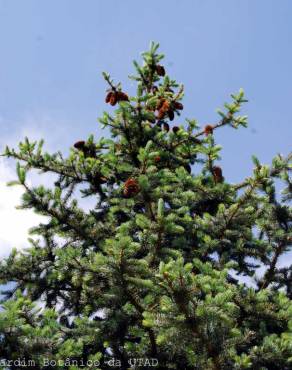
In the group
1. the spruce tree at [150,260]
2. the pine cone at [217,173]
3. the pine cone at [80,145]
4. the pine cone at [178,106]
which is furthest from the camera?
the pine cone at [178,106]

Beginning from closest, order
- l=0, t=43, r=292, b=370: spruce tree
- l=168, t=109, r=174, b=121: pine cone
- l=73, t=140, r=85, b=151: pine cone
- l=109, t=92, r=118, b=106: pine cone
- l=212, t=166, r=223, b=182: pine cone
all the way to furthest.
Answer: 1. l=0, t=43, r=292, b=370: spruce tree
2. l=212, t=166, r=223, b=182: pine cone
3. l=73, t=140, r=85, b=151: pine cone
4. l=109, t=92, r=118, b=106: pine cone
5. l=168, t=109, r=174, b=121: pine cone

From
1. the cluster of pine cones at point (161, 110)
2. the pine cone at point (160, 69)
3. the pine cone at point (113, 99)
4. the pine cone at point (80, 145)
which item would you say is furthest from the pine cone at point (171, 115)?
the pine cone at point (80, 145)

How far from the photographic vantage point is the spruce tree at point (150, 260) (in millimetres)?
5211

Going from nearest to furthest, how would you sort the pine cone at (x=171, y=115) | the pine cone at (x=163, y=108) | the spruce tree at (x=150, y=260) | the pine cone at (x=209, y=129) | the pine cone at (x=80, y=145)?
the spruce tree at (x=150, y=260), the pine cone at (x=80, y=145), the pine cone at (x=209, y=129), the pine cone at (x=163, y=108), the pine cone at (x=171, y=115)

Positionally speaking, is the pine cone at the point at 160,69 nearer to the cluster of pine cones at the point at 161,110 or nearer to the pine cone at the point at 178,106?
the cluster of pine cones at the point at 161,110

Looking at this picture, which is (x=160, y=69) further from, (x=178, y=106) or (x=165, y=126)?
(x=165, y=126)

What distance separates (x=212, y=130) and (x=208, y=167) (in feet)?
3.40

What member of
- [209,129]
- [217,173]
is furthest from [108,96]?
[217,173]

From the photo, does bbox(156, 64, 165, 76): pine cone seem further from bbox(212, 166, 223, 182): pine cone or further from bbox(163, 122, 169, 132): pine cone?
bbox(212, 166, 223, 182): pine cone

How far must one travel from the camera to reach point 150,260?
6945mm

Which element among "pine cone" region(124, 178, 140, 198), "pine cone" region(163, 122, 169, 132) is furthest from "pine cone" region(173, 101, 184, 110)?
"pine cone" region(124, 178, 140, 198)

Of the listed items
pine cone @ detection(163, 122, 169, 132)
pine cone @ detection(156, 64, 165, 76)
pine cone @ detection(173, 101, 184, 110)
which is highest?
pine cone @ detection(156, 64, 165, 76)

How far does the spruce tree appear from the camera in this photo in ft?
17.1

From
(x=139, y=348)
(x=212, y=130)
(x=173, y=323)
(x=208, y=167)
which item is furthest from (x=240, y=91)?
(x=173, y=323)
